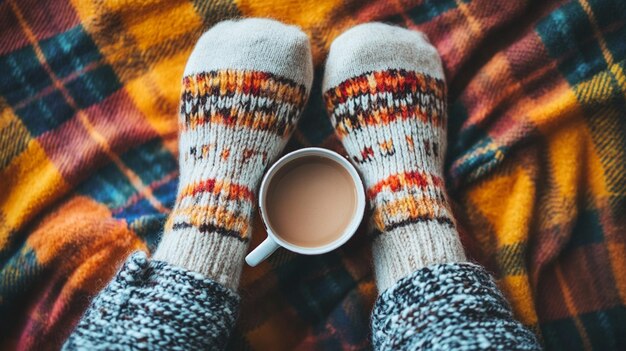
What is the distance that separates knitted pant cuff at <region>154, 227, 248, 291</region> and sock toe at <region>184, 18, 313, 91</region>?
267mm

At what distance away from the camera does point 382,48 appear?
0.85m

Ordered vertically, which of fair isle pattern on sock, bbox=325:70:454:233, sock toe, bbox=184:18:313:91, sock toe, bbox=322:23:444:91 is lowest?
fair isle pattern on sock, bbox=325:70:454:233

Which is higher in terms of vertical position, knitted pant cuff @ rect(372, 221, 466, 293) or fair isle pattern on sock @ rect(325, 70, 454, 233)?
fair isle pattern on sock @ rect(325, 70, 454, 233)

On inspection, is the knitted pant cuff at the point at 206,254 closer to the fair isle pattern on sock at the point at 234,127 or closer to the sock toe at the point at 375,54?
the fair isle pattern on sock at the point at 234,127

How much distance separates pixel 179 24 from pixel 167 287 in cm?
44

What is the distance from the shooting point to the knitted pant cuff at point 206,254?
718 mm

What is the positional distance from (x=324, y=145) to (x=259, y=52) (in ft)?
0.59

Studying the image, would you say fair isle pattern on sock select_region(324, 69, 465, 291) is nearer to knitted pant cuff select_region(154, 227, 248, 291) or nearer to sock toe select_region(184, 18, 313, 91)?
sock toe select_region(184, 18, 313, 91)

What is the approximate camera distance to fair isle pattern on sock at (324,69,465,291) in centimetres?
76

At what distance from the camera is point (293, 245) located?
0.74 metres

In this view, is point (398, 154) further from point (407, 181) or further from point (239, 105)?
point (239, 105)

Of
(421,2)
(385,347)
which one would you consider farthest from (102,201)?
(421,2)

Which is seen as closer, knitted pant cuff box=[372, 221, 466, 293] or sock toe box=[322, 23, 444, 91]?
knitted pant cuff box=[372, 221, 466, 293]

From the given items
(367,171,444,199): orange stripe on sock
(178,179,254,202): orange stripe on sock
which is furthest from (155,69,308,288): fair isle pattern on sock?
(367,171,444,199): orange stripe on sock
